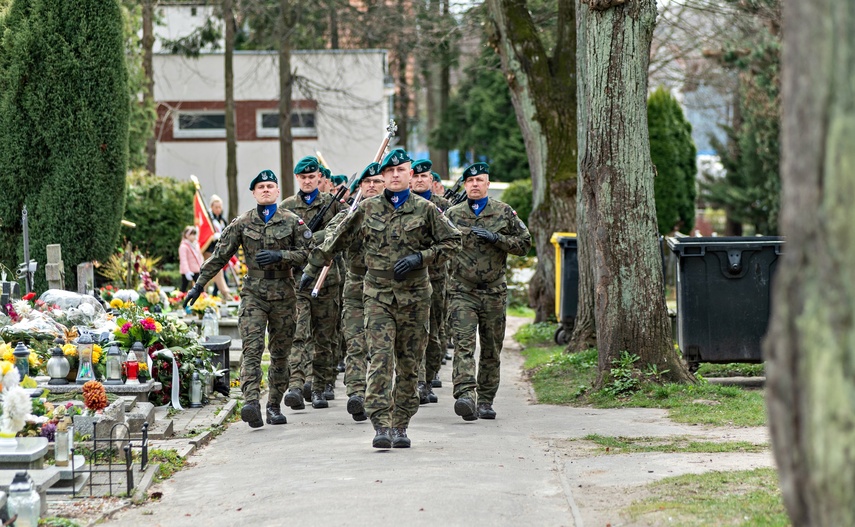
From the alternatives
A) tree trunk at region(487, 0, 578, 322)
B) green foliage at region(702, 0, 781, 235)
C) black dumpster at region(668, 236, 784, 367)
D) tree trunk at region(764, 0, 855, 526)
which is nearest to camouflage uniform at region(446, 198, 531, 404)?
black dumpster at region(668, 236, 784, 367)

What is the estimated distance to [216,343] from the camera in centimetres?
1303

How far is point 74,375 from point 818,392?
7.64 metres

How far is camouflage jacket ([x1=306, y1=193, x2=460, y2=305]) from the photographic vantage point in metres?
9.51

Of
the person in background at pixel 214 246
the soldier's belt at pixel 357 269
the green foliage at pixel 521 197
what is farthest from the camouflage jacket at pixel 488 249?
the green foliage at pixel 521 197

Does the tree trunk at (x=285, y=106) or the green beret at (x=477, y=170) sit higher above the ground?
the tree trunk at (x=285, y=106)

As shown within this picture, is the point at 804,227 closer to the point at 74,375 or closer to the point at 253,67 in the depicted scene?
the point at 74,375

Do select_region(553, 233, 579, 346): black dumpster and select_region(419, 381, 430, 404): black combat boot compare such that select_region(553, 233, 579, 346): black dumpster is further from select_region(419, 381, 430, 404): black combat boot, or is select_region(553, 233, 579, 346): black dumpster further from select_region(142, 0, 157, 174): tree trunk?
select_region(142, 0, 157, 174): tree trunk

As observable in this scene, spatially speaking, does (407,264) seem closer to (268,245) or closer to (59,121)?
(268,245)

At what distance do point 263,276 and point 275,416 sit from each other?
128 centimetres

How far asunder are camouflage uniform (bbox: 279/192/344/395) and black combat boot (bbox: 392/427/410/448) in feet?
8.55

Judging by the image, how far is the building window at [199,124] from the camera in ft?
115

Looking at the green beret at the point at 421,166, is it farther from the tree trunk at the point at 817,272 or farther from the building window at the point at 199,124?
the building window at the point at 199,124

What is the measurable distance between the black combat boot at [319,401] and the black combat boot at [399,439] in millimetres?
2838

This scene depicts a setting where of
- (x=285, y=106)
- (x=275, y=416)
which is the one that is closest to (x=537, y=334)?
(x=275, y=416)
